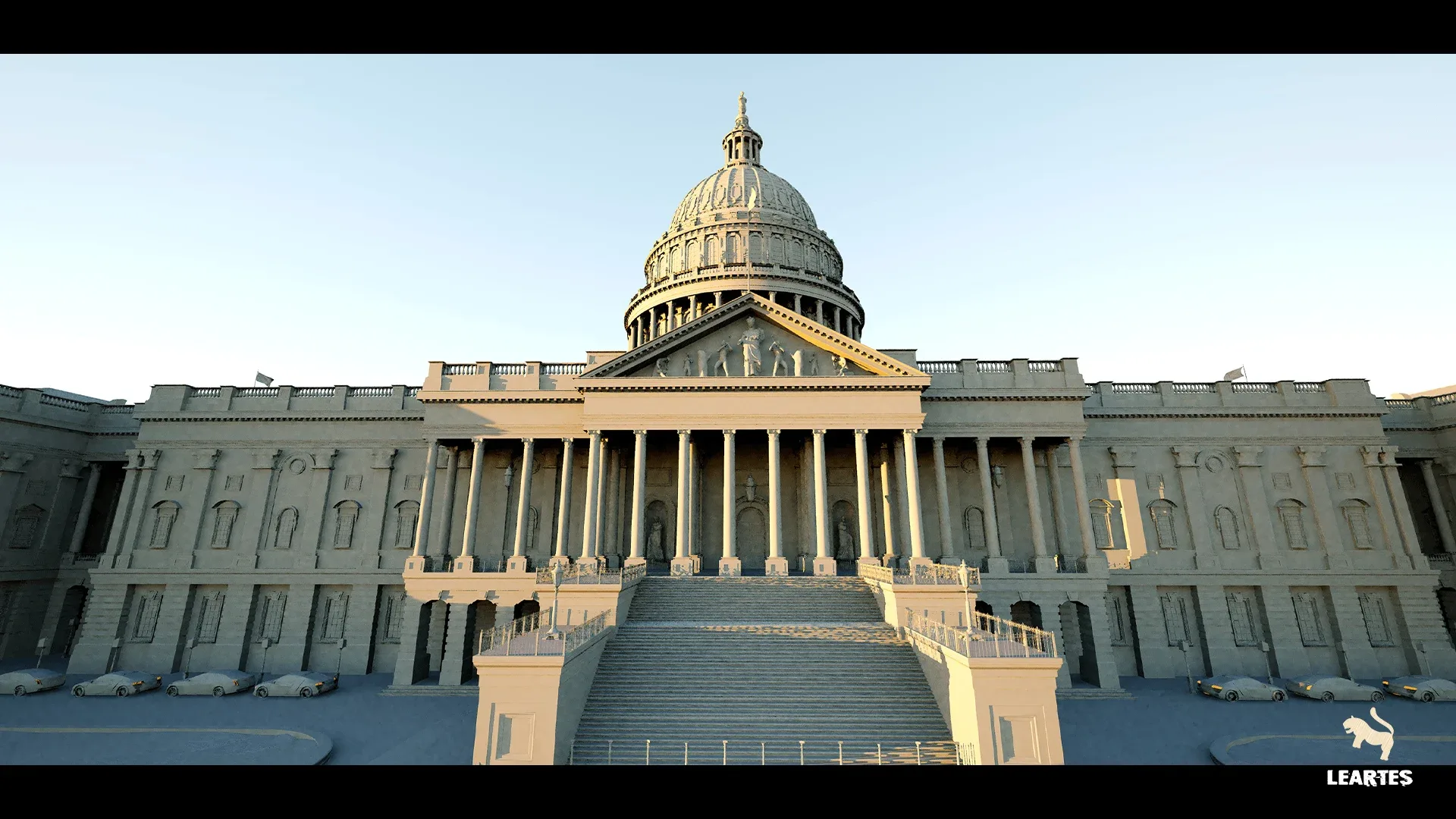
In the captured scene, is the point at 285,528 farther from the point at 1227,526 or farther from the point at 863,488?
the point at 1227,526

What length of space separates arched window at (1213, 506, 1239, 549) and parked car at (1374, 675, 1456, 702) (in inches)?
324

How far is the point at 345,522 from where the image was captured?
36500 millimetres

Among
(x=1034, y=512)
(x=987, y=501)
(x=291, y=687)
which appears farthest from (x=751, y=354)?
(x=291, y=687)

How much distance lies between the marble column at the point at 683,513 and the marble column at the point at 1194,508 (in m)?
27.2

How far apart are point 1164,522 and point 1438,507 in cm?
1676

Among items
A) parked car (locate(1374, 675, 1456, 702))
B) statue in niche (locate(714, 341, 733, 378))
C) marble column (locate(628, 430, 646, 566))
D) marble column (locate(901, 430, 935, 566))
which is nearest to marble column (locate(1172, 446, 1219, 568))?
parked car (locate(1374, 675, 1456, 702))

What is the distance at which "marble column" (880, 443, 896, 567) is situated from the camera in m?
34.6

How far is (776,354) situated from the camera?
3366cm

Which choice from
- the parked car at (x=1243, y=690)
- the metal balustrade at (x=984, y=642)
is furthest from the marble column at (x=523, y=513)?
the parked car at (x=1243, y=690)

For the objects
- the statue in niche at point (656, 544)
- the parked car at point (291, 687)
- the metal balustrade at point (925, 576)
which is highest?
the statue in niche at point (656, 544)

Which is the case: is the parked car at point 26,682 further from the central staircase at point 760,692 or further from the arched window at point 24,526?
the central staircase at point 760,692

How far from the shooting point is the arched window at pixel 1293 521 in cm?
3450
